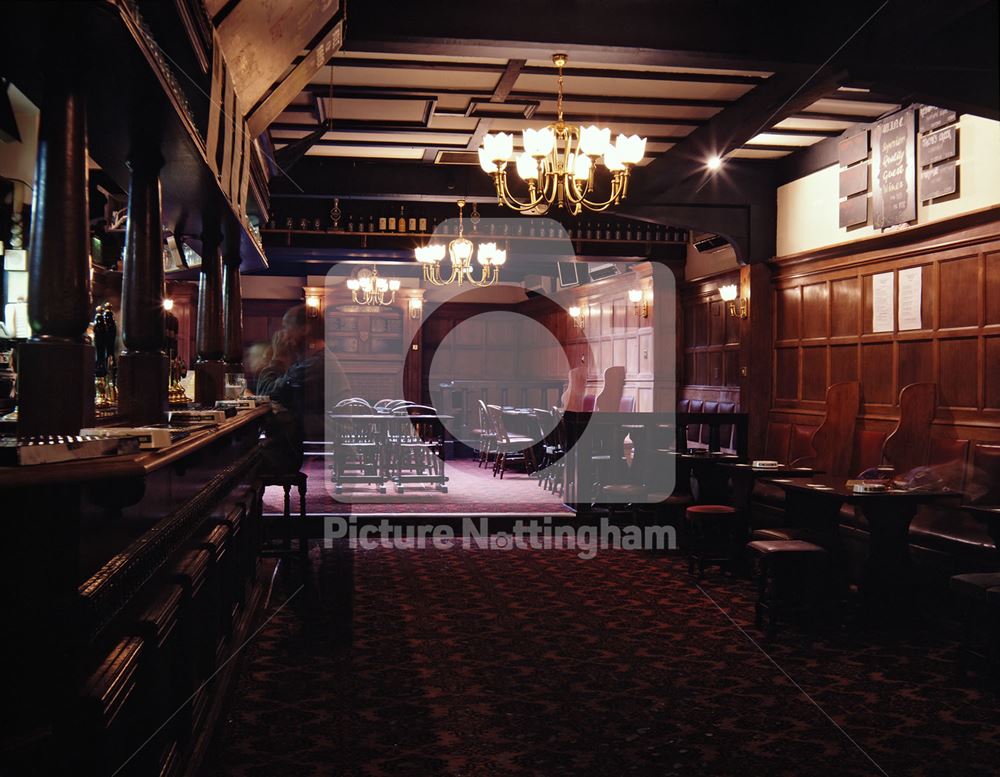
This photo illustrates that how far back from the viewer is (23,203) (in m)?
4.93

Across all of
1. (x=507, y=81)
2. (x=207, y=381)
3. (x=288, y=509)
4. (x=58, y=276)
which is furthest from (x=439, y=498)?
(x=58, y=276)

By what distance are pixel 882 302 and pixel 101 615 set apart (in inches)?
291

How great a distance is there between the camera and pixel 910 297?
7414mm

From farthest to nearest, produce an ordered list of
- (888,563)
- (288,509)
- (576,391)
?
(576,391) → (288,509) → (888,563)

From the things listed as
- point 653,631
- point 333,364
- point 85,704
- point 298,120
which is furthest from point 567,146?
point 333,364

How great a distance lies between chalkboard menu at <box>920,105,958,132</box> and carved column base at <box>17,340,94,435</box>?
21.6 feet

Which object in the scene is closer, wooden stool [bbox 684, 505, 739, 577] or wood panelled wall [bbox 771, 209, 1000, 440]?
wooden stool [bbox 684, 505, 739, 577]

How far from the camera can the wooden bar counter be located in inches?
68.1

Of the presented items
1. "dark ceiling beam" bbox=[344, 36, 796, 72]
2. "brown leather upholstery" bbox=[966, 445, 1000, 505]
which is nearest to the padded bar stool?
"brown leather upholstery" bbox=[966, 445, 1000, 505]

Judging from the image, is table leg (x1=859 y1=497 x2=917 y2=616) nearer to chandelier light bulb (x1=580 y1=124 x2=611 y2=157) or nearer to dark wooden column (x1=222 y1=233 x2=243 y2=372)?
chandelier light bulb (x1=580 y1=124 x2=611 y2=157)

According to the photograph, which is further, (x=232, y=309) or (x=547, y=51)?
(x=232, y=309)

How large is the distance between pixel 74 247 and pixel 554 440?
10349 mm

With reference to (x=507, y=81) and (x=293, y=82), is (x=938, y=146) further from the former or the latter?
(x=293, y=82)

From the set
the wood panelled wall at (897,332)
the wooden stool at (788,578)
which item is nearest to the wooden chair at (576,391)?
the wood panelled wall at (897,332)
